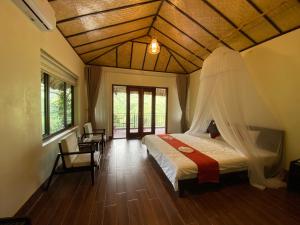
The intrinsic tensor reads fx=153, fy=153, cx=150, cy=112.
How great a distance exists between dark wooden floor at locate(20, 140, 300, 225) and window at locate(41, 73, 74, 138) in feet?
3.35

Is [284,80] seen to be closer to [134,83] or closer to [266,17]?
[266,17]

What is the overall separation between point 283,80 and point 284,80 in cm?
2

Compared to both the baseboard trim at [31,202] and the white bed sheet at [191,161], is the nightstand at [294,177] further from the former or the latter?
the baseboard trim at [31,202]

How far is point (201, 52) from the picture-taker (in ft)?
14.8

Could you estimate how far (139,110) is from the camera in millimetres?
6035

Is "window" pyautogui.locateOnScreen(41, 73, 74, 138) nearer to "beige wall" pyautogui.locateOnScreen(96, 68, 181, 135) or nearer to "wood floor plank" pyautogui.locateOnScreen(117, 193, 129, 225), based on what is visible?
"beige wall" pyautogui.locateOnScreen(96, 68, 181, 135)

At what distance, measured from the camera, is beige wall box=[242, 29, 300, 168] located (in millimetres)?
2718

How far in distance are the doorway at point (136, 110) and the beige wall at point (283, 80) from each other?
3.59 m

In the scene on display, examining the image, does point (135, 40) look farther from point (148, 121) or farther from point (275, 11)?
point (275, 11)

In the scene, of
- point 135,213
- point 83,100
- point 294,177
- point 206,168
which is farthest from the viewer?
point 83,100

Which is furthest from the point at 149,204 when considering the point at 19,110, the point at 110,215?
the point at 19,110

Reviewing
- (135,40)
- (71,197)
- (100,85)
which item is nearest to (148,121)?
(100,85)

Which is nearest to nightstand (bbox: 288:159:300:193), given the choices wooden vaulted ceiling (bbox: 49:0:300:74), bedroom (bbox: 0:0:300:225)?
bedroom (bbox: 0:0:300:225)

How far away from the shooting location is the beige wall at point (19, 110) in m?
1.54
